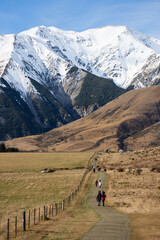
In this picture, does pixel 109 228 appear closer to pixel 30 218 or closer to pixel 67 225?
pixel 67 225

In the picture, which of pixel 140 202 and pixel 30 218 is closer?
pixel 30 218

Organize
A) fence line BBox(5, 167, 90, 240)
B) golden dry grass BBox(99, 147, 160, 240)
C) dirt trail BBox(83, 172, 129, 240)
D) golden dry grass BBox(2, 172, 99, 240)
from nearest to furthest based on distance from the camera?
dirt trail BBox(83, 172, 129, 240), golden dry grass BBox(2, 172, 99, 240), golden dry grass BBox(99, 147, 160, 240), fence line BBox(5, 167, 90, 240)

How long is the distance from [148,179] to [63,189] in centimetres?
1639

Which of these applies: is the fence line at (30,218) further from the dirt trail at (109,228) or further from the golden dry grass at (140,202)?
the golden dry grass at (140,202)

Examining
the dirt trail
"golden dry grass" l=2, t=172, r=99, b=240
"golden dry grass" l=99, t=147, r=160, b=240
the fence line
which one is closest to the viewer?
the dirt trail

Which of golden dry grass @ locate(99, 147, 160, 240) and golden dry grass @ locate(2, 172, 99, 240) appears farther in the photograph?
golden dry grass @ locate(99, 147, 160, 240)

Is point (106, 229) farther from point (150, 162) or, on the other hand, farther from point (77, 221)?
point (150, 162)

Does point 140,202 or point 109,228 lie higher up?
point 140,202

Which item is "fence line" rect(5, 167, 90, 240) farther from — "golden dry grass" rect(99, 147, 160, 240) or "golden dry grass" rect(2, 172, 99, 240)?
"golden dry grass" rect(99, 147, 160, 240)

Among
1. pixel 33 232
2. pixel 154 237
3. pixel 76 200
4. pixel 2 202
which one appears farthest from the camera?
pixel 2 202

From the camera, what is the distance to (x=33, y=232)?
2706 cm

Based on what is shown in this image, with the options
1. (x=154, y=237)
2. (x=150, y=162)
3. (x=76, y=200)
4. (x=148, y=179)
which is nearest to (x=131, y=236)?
(x=154, y=237)

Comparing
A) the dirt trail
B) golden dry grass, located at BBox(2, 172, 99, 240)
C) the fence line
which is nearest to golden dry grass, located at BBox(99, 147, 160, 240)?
the dirt trail

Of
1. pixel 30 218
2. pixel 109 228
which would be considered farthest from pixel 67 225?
pixel 30 218
